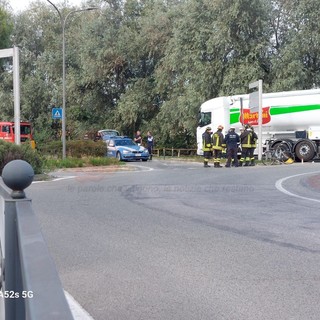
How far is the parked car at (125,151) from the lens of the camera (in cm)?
3544

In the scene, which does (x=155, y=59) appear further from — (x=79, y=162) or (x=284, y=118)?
(x=79, y=162)

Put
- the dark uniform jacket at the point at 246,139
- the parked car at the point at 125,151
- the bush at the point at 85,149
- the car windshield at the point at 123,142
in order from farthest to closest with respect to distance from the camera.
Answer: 1. the car windshield at the point at 123,142
2. the parked car at the point at 125,151
3. the bush at the point at 85,149
4. the dark uniform jacket at the point at 246,139

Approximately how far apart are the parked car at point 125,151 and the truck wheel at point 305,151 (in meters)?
8.99

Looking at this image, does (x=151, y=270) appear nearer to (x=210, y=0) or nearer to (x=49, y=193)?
(x=49, y=193)

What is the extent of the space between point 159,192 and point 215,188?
1706 mm

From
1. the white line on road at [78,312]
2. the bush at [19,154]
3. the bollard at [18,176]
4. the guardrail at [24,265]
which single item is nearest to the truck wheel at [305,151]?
the bush at [19,154]

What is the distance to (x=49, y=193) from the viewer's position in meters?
15.7

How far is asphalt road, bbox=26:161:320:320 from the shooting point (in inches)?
219

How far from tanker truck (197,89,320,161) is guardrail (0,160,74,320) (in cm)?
2754

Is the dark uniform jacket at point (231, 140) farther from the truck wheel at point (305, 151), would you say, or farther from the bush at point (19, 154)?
the bush at point (19, 154)

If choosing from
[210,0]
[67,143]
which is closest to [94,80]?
[210,0]

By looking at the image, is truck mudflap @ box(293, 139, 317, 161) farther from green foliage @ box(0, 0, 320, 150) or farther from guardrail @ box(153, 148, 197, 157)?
guardrail @ box(153, 148, 197, 157)

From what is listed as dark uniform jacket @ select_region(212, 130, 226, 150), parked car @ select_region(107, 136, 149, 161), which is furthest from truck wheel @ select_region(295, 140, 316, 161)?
parked car @ select_region(107, 136, 149, 161)

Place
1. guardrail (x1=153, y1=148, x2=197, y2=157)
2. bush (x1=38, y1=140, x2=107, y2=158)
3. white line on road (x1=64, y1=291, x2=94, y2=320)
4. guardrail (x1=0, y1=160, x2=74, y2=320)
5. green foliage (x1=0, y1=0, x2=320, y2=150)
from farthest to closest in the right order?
guardrail (x1=153, y1=148, x2=197, y2=157)
green foliage (x1=0, y1=0, x2=320, y2=150)
bush (x1=38, y1=140, x2=107, y2=158)
white line on road (x1=64, y1=291, x2=94, y2=320)
guardrail (x1=0, y1=160, x2=74, y2=320)
